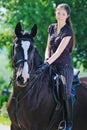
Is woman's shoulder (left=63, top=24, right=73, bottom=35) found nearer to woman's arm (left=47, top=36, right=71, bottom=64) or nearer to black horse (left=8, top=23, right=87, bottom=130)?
woman's arm (left=47, top=36, right=71, bottom=64)

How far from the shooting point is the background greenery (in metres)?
35.9

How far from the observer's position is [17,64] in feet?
29.0

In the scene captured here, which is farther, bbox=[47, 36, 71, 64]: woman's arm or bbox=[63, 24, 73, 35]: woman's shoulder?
bbox=[63, 24, 73, 35]: woman's shoulder

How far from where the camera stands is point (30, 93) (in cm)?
924

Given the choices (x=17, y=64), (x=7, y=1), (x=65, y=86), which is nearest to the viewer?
(x=17, y=64)

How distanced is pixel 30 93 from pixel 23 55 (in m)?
0.81

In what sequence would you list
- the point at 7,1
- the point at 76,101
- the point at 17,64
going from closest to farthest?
the point at 17,64, the point at 76,101, the point at 7,1

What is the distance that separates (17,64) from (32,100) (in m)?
0.78

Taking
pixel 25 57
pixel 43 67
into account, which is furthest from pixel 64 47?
pixel 25 57

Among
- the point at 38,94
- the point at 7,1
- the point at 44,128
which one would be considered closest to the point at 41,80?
the point at 38,94

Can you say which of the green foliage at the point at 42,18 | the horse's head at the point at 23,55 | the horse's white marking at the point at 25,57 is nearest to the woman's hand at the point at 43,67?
the horse's head at the point at 23,55

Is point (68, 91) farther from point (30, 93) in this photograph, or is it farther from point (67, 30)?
point (67, 30)

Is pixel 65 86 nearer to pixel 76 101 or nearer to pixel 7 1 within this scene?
pixel 76 101

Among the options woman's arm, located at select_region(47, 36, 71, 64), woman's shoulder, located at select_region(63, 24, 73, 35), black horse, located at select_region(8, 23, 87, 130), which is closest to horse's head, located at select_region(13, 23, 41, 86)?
black horse, located at select_region(8, 23, 87, 130)
